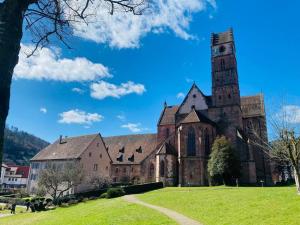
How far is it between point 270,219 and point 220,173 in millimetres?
28184

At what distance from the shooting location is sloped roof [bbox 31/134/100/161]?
2015 inches

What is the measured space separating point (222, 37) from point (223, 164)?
2959cm

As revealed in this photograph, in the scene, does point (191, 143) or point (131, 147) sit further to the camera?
point (131, 147)

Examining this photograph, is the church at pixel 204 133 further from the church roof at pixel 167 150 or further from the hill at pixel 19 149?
the hill at pixel 19 149

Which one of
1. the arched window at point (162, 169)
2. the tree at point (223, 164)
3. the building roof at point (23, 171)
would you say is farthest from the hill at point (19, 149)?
the tree at point (223, 164)

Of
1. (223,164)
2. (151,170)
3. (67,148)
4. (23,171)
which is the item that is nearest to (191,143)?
(223,164)

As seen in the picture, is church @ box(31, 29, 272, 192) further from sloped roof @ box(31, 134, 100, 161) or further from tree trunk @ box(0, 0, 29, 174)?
tree trunk @ box(0, 0, 29, 174)

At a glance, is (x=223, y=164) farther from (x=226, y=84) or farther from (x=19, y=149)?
(x=19, y=149)

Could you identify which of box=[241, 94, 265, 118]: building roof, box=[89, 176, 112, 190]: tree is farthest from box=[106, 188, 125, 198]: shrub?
box=[241, 94, 265, 118]: building roof

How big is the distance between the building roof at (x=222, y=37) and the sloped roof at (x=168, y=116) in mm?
17251

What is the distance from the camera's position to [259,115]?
5666 centimetres

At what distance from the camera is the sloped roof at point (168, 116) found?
194 feet

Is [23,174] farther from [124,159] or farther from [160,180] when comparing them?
[160,180]

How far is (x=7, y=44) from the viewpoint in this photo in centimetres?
443
